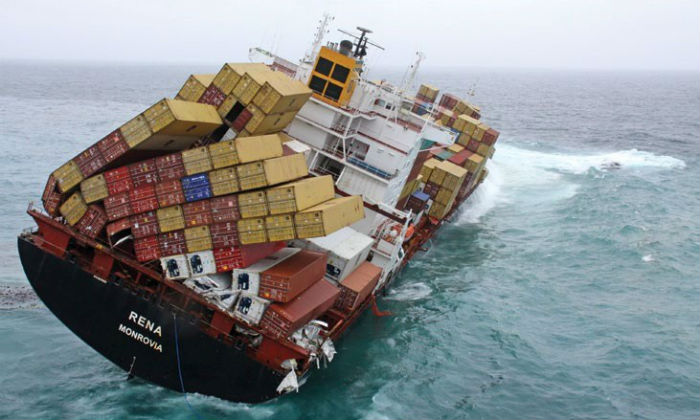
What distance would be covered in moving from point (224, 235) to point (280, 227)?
89.2 inches

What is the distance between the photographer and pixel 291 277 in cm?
2120

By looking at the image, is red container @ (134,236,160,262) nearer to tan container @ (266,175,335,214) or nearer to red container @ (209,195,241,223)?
red container @ (209,195,241,223)

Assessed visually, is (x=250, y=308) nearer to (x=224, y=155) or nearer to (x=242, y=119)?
(x=224, y=155)

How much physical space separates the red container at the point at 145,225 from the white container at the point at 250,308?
4339mm

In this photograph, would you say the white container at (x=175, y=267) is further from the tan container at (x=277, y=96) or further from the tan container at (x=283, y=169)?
the tan container at (x=277, y=96)

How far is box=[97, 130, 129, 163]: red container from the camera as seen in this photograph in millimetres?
22406

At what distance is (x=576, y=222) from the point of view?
48781 millimetres

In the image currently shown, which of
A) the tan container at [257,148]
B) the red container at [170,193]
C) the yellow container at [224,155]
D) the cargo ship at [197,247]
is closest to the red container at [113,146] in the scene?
the cargo ship at [197,247]

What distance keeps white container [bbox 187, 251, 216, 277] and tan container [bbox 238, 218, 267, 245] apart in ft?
5.11

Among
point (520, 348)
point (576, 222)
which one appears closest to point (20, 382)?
point (520, 348)

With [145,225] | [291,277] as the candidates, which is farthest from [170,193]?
[291,277]

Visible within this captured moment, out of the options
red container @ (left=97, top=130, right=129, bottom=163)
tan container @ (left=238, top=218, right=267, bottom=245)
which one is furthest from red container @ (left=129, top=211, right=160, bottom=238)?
tan container @ (left=238, top=218, right=267, bottom=245)

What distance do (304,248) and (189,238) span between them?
5573 mm

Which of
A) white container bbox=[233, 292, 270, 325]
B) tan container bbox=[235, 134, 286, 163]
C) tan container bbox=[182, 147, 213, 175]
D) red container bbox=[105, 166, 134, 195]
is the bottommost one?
white container bbox=[233, 292, 270, 325]
